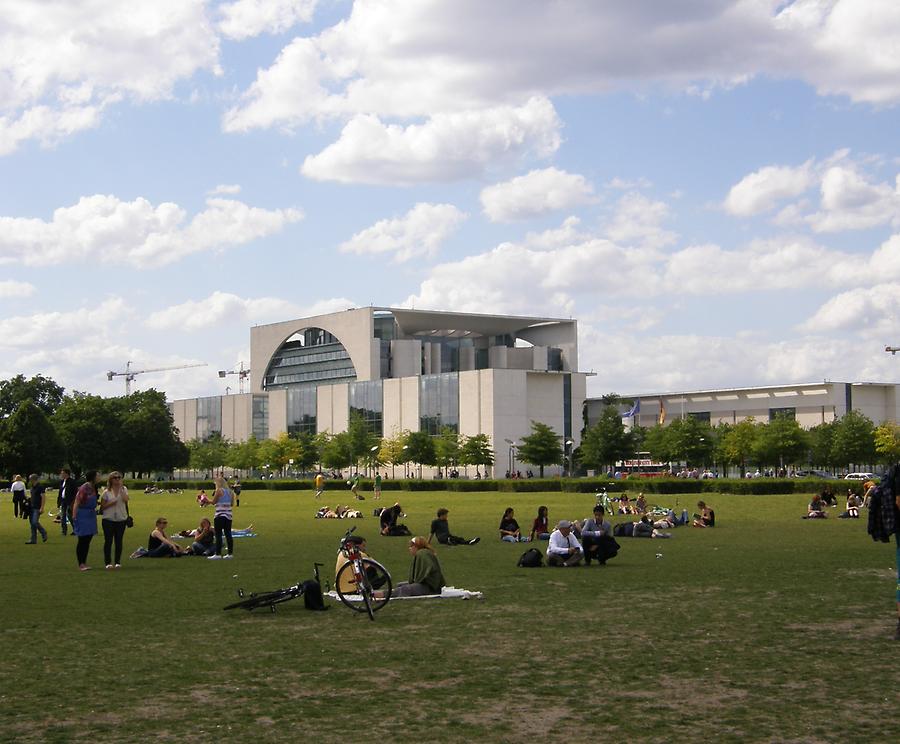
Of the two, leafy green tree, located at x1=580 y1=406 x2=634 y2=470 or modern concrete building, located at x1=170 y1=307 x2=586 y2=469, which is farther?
modern concrete building, located at x1=170 y1=307 x2=586 y2=469

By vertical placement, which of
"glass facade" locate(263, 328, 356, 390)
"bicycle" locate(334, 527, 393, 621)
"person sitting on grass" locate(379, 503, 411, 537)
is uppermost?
"glass facade" locate(263, 328, 356, 390)

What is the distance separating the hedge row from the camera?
200 feet

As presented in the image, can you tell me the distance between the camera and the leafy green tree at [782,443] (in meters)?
103

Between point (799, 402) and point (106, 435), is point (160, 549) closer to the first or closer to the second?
point (106, 435)

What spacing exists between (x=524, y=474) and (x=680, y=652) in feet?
369

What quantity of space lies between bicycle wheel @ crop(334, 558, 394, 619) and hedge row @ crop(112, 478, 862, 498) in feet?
120

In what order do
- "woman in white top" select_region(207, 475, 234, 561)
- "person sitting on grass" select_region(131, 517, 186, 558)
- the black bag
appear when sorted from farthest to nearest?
"person sitting on grass" select_region(131, 517, 186, 558)
"woman in white top" select_region(207, 475, 234, 561)
the black bag

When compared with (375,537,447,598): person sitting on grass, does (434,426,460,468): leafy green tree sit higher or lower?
higher

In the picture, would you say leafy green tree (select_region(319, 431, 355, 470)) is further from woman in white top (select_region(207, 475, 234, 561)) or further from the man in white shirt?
the man in white shirt

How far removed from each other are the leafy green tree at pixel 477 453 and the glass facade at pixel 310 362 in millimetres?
30447

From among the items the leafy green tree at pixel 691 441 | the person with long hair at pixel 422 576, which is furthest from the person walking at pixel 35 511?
the leafy green tree at pixel 691 441

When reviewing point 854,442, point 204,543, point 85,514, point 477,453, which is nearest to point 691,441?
point 854,442

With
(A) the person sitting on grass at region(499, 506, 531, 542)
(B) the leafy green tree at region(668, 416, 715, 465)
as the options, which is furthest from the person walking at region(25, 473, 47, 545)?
(B) the leafy green tree at region(668, 416, 715, 465)

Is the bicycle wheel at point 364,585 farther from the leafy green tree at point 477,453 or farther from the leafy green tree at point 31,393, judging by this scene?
the leafy green tree at point 31,393
